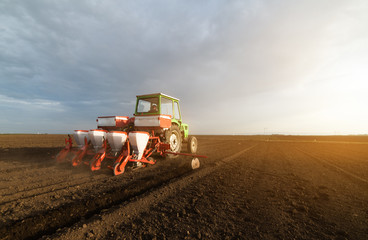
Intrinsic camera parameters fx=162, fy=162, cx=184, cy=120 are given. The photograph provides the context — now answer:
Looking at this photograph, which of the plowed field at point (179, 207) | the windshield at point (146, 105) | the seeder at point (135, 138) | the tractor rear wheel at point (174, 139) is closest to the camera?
the plowed field at point (179, 207)

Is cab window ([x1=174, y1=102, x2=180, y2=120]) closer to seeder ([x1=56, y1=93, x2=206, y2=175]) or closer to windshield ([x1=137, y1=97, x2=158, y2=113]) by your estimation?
seeder ([x1=56, y1=93, x2=206, y2=175])

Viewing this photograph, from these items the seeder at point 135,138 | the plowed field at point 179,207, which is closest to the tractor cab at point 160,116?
the seeder at point 135,138

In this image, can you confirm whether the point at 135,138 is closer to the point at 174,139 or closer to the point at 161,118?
the point at 161,118

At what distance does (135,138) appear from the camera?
5480 millimetres

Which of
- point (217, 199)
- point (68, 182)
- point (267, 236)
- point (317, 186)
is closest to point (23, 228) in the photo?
point (68, 182)

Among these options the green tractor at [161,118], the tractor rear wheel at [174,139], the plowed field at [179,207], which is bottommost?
the plowed field at [179,207]

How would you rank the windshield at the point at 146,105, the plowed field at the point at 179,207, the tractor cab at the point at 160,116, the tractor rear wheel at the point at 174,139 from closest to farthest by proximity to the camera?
the plowed field at the point at 179,207 → the tractor cab at the point at 160,116 → the tractor rear wheel at the point at 174,139 → the windshield at the point at 146,105

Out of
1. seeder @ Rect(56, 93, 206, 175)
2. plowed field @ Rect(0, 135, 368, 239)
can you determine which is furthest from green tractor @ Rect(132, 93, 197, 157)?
plowed field @ Rect(0, 135, 368, 239)

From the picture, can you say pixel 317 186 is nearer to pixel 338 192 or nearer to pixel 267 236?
pixel 338 192

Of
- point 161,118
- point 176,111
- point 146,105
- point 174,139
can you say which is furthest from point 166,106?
point 174,139

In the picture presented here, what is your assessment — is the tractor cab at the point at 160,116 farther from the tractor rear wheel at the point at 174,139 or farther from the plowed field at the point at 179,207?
the plowed field at the point at 179,207

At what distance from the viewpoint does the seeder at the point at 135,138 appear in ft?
18.5

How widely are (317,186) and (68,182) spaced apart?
7.14 meters

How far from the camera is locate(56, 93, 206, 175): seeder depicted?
18.5ft
